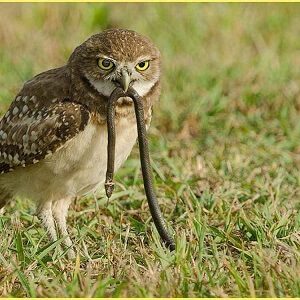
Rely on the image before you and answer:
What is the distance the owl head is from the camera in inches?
190

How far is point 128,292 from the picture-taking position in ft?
13.5

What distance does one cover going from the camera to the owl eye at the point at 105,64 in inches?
191

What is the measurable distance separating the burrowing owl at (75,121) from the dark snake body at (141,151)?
0.24 ft

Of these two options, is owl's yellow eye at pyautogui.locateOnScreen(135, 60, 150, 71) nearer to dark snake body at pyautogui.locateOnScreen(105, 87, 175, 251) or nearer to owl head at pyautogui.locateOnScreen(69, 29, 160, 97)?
owl head at pyautogui.locateOnScreen(69, 29, 160, 97)

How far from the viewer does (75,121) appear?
4875 mm

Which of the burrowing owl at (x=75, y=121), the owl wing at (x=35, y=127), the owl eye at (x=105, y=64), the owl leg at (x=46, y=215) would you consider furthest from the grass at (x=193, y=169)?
the owl eye at (x=105, y=64)

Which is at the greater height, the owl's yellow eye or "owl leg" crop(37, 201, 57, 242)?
the owl's yellow eye

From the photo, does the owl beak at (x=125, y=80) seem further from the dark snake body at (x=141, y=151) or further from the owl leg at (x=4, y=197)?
the owl leg at (x=4, y=197)

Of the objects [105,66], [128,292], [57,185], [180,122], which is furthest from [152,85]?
[180,122]

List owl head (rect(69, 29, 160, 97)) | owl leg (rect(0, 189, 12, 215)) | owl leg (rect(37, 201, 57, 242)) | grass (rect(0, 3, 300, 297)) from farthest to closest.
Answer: owl leg (rect(0, 189, 12, 215)) → owl leg (rect(37, 201, 57, 242)) → owl head (rect(69, 29, 160, 97)) → grass (rect(0, 3, 300, 297))

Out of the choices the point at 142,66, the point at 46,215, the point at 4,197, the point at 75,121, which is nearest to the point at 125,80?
the point at 142,66

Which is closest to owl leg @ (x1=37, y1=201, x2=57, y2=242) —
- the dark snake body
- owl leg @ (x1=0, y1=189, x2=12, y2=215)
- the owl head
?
owl leg @ (x1=0, y1=189, x2=12, y2=215)

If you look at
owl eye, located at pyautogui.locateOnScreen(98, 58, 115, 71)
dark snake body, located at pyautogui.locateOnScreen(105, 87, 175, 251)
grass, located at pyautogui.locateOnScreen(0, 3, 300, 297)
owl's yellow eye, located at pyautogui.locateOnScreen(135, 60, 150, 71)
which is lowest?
grass, located at pyautogui.locateOnScreen(0, 3, 300, 297)

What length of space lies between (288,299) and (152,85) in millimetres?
1523
